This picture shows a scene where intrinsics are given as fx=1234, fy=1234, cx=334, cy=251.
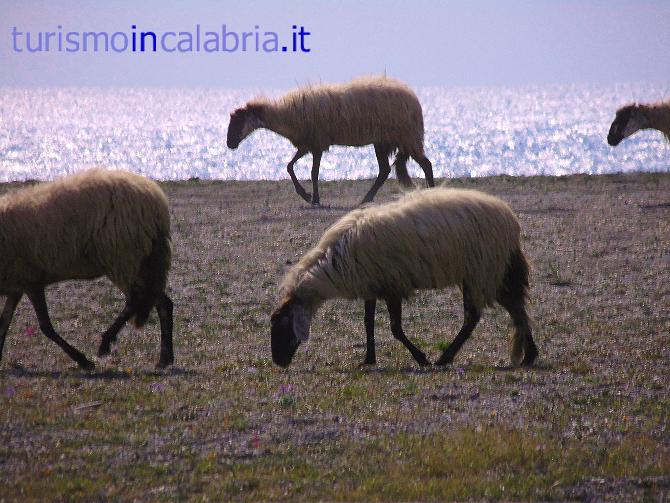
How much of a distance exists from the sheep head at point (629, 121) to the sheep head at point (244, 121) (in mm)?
7573

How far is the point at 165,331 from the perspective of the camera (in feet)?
39.7

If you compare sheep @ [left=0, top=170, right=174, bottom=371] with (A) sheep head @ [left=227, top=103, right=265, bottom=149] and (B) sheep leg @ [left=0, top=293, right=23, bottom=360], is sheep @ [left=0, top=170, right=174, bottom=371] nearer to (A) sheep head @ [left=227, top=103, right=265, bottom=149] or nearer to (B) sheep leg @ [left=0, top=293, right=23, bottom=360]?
(B) sheep leg @ [left=0, top=293, right=23, bottom=360]

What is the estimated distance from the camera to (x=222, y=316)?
14656mm

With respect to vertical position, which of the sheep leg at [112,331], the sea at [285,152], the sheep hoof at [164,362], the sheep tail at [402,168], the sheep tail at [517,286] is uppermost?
the sheep tail at [517,286]

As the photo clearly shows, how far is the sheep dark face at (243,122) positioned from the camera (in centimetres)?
2392

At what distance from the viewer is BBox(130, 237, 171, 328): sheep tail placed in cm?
A: 1205

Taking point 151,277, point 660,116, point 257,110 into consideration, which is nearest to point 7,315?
point 151,277

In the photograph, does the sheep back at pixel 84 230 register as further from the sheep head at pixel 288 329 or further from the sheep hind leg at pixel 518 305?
the sheep hind leg at pixel 518 305

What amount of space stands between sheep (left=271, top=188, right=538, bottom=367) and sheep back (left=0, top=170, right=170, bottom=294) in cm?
148

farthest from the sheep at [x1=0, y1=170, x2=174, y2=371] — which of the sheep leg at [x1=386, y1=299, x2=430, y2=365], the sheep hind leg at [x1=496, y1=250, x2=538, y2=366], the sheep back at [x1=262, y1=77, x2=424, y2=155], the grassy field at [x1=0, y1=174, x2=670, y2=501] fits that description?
the sheep back at [x1=262, y1=77, x2=424, y2=155]

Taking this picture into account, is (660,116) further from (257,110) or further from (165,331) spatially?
(165,331)

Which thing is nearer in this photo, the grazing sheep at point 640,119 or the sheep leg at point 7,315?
the sheep leg at point 7,315

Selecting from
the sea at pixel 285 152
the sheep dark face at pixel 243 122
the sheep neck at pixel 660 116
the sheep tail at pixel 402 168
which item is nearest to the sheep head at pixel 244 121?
the sheep dark face at pixel 243 122

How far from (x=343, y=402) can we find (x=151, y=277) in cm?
307
